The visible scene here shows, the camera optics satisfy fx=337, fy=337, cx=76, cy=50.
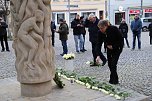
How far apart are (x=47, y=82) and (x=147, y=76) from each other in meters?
3.67

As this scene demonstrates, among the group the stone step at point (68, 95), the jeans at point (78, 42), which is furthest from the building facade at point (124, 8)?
the stone step at point (68, 95)

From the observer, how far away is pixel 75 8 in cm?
5488

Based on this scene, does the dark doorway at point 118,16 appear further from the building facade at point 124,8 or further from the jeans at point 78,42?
the jeans at point 78,42

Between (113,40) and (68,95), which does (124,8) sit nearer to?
(113,40)

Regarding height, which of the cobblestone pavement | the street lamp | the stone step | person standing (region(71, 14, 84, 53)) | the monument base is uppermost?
the street lamp

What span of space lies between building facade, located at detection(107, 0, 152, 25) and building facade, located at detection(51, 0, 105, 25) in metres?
2.07

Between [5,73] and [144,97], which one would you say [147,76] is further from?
[5,73]

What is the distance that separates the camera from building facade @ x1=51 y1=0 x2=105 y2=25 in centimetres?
5381

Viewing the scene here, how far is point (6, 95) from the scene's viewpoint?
6.92m

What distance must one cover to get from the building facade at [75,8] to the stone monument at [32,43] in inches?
1825

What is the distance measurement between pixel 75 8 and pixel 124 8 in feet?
25.9

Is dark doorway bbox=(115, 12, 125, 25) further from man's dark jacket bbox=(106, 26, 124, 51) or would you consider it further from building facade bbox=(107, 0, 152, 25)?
man's dark jacket bbox=(106, 26, 124, 51)

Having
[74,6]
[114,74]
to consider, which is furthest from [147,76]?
[74,6]

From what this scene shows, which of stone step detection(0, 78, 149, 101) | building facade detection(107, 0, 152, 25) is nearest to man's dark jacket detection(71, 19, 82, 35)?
stone step detection(0, 78, 149, 101)
